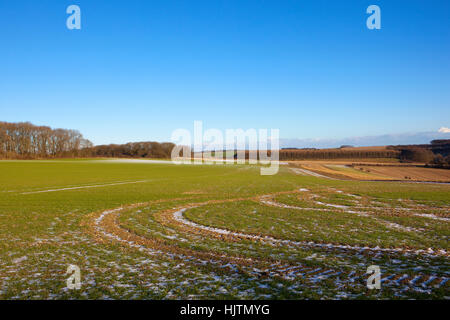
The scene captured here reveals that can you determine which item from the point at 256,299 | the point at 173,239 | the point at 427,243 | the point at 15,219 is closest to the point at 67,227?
the point at 15,219

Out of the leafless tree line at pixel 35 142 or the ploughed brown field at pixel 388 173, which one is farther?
the leafless tree line at pixel 35 142

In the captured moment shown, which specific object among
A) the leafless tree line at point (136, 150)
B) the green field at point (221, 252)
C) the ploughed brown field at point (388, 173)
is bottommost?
the ploughed brown field at point (388, 173)

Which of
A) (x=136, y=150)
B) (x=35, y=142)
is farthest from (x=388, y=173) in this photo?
(x=35, y=142)

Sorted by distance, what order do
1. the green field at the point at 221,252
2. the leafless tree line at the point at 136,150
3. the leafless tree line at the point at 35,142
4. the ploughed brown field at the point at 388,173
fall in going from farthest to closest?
the leafless tree line at the point at 136,150, the leafless tree line at the point at 35,142, the ploughed brown field at the point at 388,173, the green field at the point at 221,252

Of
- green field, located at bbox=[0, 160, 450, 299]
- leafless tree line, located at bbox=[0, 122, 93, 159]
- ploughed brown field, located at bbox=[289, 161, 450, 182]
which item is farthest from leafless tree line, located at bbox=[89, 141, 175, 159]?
green field, located at bbox=[0, 160, 450, 299]

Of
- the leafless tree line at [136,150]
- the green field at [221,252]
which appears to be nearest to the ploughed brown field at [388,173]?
the green field at [221,252]

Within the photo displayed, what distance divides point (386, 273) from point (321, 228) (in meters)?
5.97

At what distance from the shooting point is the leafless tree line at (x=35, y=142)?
130 metres

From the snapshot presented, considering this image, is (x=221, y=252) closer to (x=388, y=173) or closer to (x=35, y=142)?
(x=388, y=173)

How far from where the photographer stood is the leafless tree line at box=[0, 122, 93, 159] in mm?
130000

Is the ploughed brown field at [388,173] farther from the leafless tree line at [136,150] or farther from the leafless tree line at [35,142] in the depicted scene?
the leafless tree line at [35,142]

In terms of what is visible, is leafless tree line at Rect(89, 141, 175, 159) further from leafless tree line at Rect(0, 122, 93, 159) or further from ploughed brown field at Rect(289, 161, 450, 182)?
ploughed brown field at Rect(289, 161, 450, 182)

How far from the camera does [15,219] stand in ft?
53.1
